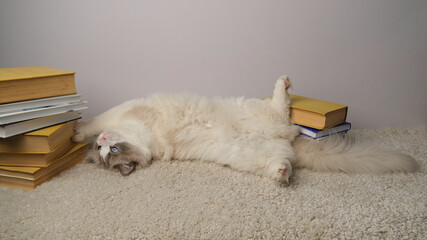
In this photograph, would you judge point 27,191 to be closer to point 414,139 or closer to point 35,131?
point 35,131

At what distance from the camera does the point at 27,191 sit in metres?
1.24

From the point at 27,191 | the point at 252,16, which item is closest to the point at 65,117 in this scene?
the point at 27,191

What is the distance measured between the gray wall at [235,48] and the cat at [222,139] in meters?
0.41

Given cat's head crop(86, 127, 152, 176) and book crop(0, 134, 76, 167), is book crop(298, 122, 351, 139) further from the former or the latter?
book crop(0, 134, 76, 167)

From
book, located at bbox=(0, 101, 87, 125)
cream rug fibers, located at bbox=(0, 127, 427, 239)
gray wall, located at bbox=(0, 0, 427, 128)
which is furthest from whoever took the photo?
gray wall, located at bbox=(0, 0, 427, 128)

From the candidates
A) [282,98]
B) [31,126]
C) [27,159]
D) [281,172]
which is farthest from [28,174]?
[282,98]

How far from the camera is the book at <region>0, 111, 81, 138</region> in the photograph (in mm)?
1215

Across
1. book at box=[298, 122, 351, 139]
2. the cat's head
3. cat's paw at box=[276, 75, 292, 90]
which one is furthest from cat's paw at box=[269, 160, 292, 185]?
the cat's head

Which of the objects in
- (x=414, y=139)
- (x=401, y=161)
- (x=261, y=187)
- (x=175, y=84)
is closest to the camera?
(x=261, y=187)

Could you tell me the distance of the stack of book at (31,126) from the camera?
1239mm

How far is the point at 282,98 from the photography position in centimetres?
157

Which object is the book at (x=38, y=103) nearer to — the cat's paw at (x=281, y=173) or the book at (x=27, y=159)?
the book at (x=27, y=159)

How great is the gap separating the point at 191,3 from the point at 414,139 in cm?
161

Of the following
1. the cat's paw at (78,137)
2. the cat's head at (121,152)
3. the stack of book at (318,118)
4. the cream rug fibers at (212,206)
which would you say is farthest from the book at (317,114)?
the cat's paw at (78,137)
